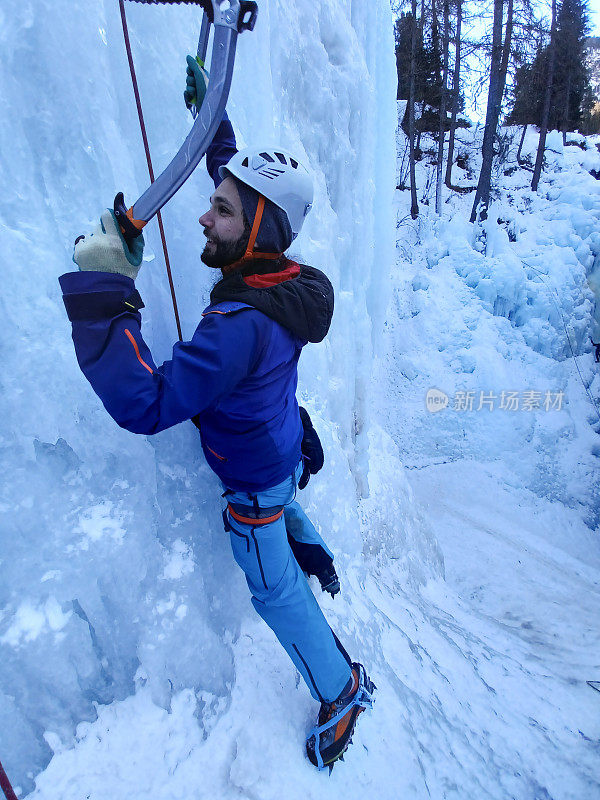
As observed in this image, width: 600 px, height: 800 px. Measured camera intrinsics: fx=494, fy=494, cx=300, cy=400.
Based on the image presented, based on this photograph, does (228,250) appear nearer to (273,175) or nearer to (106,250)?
(273,175)

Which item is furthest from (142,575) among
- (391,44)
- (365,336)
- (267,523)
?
(391,44)

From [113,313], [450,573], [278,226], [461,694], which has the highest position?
[278,226]

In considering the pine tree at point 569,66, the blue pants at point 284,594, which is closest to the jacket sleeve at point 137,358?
the blue pants at point 284,594

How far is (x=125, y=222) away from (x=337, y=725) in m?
1.57

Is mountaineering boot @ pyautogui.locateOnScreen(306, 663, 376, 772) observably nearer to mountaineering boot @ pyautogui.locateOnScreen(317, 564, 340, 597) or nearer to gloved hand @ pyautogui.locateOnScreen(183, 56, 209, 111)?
mountaineering boot @ pyautogui.locateOnScreen(317, 564, 340, 597)

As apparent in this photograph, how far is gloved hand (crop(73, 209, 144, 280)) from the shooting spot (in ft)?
3.37

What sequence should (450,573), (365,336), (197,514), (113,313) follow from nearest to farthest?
(113,313)
(197,514)
(365,336)
(450,573)

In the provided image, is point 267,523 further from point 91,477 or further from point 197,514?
point 91,477

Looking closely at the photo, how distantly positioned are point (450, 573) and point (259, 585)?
12.8 ft

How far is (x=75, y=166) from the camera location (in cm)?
135

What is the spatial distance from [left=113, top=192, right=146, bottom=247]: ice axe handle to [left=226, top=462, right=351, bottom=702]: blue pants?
79cm

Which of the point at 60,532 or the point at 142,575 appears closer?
the point at 60,532

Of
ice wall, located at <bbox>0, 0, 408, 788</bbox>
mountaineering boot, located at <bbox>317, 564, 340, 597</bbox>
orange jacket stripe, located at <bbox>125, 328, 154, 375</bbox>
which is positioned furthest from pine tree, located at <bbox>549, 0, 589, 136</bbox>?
orange jacket stripe, located at <bbox>125, 328, 154, 375</bbox>

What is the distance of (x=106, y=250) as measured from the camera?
1036 millimetres
